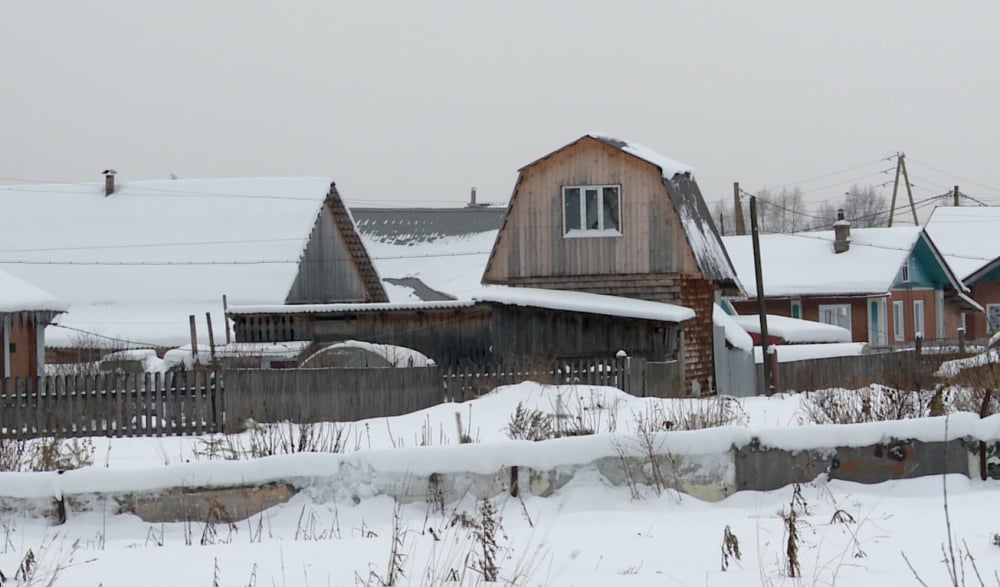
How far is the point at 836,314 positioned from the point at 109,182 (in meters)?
24.4

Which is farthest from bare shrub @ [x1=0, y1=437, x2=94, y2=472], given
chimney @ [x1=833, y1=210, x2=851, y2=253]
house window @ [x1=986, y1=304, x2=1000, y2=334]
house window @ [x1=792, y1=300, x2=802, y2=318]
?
house window @ [x1=986, y1=304, x2=1000, y2=334]

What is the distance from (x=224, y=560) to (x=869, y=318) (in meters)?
36.1

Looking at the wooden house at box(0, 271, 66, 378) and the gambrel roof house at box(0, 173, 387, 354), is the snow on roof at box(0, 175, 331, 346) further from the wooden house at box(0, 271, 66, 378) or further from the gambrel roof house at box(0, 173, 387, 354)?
the wooden house at box(0, 271, 66, 378)

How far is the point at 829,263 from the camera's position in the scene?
41.5 metres

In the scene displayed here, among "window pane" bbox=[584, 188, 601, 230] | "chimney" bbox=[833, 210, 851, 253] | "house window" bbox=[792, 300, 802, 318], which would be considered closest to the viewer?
"window pane" bbox=[584, 188, 601, 230]

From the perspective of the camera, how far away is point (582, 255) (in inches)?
970

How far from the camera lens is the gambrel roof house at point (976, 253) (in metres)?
48.9

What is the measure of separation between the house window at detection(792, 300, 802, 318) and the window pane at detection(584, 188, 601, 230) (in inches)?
719

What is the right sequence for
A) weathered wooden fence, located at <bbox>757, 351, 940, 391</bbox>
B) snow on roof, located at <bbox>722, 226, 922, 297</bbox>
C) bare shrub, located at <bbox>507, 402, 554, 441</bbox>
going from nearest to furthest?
bare shrub, located at <bbox>507, 402, 554, 441</bbox>
weathered wooden fence, located at <bbox>757, 351, 940, 391</bbox>
snow on roof, located at <bbox>722, 226, 922, 297</bbox>

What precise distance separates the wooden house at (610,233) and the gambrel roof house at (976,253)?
91.0 ft

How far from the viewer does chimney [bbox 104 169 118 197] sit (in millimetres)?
38094

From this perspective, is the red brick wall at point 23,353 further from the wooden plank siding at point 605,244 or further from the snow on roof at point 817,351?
the snow on roof at point 817,351

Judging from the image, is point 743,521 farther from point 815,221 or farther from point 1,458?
point 815,221

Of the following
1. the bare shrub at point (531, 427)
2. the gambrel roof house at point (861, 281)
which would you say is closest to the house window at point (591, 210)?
the bare shrub at point (531, 427)
